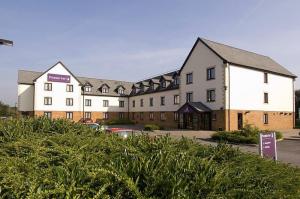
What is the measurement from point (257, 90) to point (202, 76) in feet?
23.2

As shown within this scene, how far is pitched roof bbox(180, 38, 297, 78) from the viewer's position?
3412 cm

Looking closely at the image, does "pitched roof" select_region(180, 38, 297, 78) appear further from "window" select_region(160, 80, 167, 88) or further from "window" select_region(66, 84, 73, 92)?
"window" select_region(66, 84, 73, 92)

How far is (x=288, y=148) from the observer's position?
19859mm

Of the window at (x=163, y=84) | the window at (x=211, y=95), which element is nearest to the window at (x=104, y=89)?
the window at (x=163, y=84)

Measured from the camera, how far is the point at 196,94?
36.7 metres

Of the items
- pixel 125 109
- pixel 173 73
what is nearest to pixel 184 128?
pixel 173 73

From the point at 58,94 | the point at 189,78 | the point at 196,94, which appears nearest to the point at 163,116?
the point at 189,78

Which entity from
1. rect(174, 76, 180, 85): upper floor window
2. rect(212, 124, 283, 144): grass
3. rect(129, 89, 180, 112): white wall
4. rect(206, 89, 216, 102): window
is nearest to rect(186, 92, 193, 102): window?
rect(129, 89, 180, 112): white wall

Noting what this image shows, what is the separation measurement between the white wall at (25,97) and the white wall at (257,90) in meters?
34.8

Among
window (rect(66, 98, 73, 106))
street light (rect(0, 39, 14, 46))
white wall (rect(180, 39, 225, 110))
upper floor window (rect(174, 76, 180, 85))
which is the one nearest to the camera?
street light (rect(0, 39, 14, 46))

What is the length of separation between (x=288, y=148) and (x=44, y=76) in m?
41.1

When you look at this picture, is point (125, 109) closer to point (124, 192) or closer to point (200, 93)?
point (200, 93)

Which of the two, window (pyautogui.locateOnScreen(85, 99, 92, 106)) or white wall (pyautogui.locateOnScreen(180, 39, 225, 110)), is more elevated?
white wall (pyautogui.locateOnScreen(180, 39, 225, 110))

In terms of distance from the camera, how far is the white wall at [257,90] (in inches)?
1310
